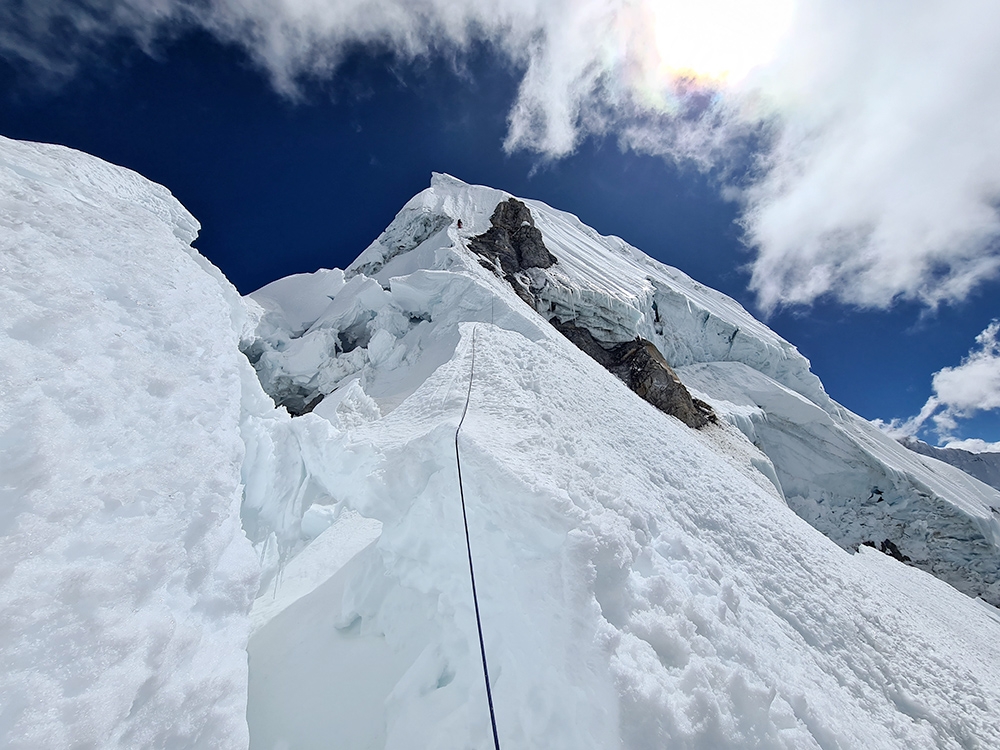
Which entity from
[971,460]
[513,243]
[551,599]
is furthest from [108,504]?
[971,460]

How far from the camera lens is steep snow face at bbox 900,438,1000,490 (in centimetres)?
4975

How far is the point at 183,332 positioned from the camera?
3.52m

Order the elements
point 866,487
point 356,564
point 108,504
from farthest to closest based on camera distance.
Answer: point 866,487
point 356,564
point 108,504

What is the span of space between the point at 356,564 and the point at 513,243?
1787cm

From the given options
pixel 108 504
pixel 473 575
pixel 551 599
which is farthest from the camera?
pixel 473 575

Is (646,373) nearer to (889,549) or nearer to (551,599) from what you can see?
(889,549)

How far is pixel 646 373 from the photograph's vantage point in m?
17.0

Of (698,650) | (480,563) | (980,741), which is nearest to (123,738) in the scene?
(480,563)

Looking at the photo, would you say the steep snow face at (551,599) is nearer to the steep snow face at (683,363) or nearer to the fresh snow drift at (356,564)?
the fresh snow drift at (356,564)

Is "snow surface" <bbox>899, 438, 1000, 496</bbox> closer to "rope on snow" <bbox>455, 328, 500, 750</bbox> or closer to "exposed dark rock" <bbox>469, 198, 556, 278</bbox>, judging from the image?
"exposed dark rock" <bbox>469, 198, 556, 278</bbox>

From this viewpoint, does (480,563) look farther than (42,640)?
Yes

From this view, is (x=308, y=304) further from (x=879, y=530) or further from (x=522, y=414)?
(x=879, y=530)

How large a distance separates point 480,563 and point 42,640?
7.21ft

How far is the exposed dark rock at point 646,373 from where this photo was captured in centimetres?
→ 1633
